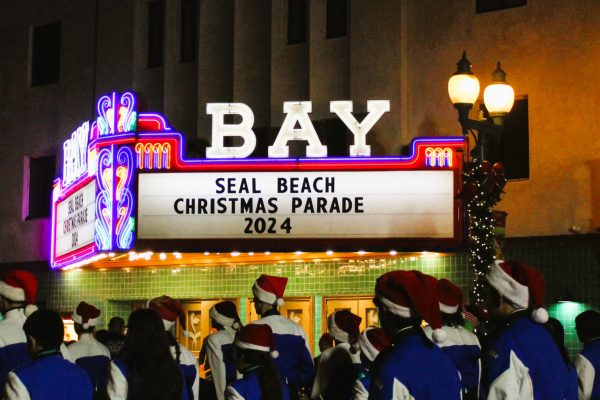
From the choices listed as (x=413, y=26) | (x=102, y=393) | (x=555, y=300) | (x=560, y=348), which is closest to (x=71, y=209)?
(x=413, y=26)

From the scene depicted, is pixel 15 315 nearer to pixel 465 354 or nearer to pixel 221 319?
pixel 221 319

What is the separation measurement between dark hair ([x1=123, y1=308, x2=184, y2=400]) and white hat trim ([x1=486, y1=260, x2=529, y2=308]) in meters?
2.29

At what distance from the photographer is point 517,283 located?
23.7 ft

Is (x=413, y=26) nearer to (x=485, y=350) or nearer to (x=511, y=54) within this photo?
(x=511, y=54)

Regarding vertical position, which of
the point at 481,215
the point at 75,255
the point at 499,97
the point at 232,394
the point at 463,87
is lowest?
the point at 232,394

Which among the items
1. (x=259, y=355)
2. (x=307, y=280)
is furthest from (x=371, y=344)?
(x=307, y=280)

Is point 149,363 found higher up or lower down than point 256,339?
lower down

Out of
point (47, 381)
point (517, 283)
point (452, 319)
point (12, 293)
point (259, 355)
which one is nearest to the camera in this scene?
point (517, 283)

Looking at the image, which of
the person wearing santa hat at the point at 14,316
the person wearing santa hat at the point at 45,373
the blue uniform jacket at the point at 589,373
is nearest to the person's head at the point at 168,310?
the person wearing santa hat at the point at 14,316

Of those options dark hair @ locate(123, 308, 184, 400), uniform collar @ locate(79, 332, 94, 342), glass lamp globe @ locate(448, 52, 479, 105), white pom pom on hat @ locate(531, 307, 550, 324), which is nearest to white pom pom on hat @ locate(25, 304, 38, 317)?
dark hair @ locate(123, 308, 184, 400)

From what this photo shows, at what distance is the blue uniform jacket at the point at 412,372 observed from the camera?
663 cm

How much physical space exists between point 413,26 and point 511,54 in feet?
6.70

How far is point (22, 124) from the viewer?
28.2 metres

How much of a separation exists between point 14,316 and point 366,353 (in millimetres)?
2748
